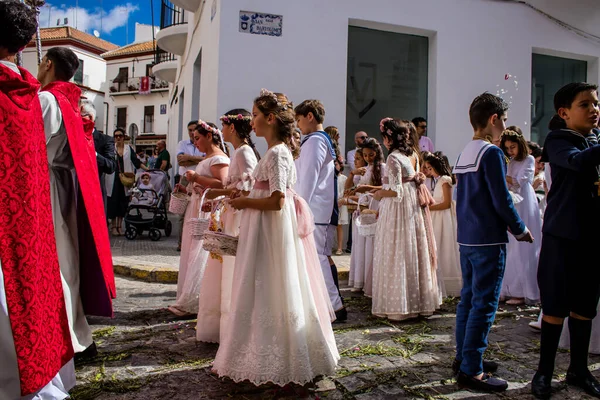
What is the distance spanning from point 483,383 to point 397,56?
8.41 meters

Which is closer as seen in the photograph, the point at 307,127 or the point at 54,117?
the point at 54,117

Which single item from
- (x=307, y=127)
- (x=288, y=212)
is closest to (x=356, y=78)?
(x=307, y=127)

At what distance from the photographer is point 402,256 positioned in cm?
504

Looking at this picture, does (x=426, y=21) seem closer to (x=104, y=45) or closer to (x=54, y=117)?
(x=54, y=117)

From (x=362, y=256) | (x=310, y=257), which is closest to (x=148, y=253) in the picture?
(x=362, y=256)

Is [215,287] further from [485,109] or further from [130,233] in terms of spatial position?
[130,233]

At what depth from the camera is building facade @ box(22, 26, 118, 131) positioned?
145 ft

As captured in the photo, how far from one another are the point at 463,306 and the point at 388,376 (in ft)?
2.29

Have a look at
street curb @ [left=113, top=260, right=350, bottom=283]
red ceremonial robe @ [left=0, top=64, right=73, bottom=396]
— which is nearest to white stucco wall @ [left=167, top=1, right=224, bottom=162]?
street curb @ [left=113, top=260, right=350, bottom=283]

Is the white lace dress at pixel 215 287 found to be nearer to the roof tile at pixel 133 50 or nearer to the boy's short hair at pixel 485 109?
the boy's short hair at pixel 485 109

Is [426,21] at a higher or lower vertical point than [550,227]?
higher

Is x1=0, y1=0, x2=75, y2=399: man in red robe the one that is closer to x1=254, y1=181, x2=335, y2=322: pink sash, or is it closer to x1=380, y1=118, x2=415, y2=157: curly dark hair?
x1=254, y1=181, x2=335, y2=322: pink sash

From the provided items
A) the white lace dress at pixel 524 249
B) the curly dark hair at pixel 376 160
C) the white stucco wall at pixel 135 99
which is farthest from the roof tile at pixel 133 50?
the white lace dress at pixel 524 249

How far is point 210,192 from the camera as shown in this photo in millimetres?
4215
